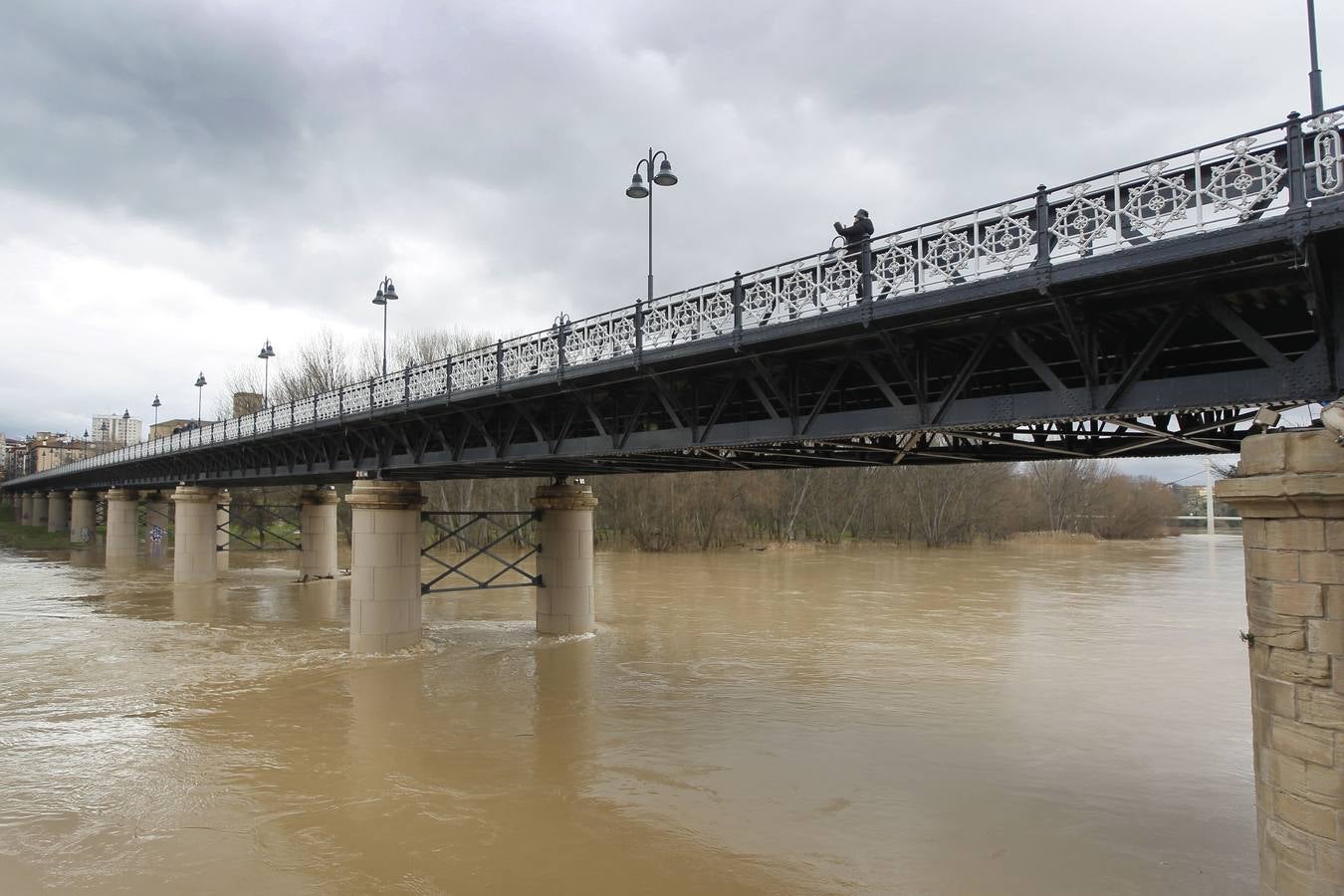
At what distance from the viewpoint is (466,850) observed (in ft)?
32.7

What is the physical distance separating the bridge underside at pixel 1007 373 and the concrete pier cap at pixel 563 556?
4.55 m

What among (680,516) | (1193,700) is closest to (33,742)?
A: (1193,700)

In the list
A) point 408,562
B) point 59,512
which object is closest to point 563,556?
point 408,562

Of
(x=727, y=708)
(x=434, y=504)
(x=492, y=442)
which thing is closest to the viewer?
(x=727, y=708)

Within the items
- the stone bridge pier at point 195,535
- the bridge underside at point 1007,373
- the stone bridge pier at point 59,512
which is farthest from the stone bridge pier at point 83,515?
the bridge underside at point 1007,373

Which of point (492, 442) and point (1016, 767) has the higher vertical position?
point (492, 442)

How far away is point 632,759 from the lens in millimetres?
13461

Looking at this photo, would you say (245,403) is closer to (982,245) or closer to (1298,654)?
(982,245)

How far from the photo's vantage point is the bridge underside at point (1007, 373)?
808 centimetres

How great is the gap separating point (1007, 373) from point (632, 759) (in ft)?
28.6

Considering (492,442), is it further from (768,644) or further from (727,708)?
(768,644)

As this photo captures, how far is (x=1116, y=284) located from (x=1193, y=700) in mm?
12617

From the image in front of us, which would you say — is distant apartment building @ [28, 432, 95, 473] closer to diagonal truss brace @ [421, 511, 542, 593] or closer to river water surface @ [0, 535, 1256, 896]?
diagonal truss brace @ [421, 511, 542, 593]

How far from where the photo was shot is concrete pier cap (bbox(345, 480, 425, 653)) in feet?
73.8
